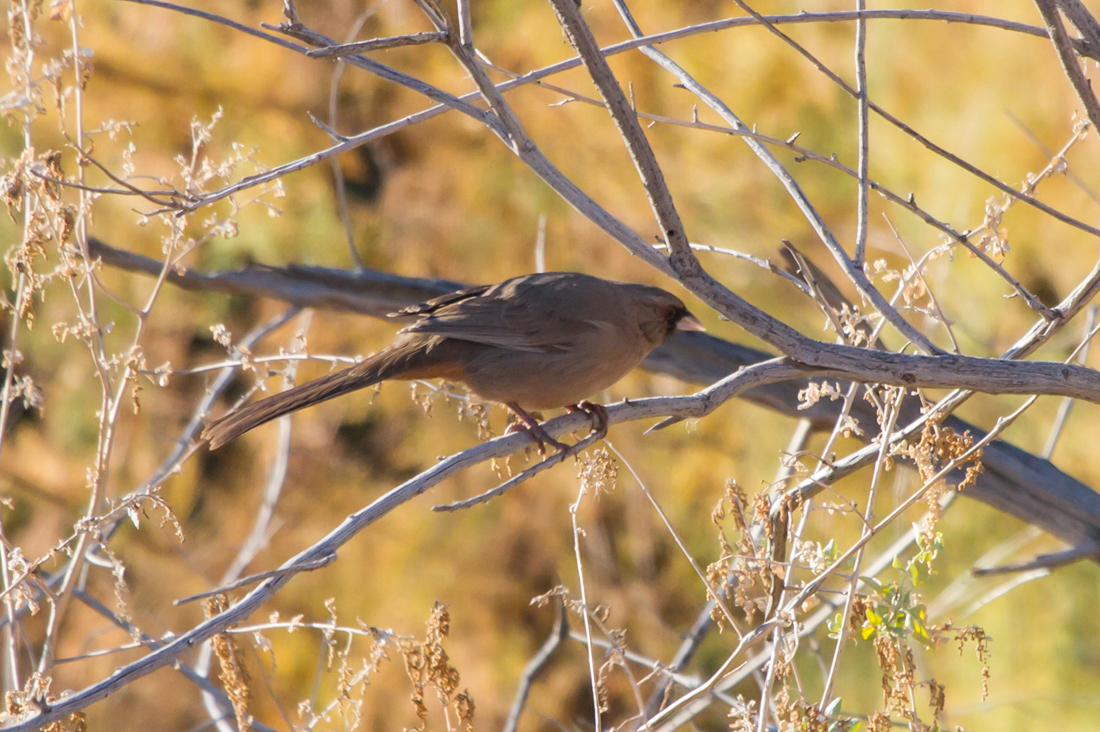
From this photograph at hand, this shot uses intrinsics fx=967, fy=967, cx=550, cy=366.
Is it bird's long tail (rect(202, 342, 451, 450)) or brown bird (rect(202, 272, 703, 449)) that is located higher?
brown bird (rect(202, 272, 703, 449))

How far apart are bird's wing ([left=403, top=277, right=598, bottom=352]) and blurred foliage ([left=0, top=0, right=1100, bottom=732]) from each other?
2588 mm

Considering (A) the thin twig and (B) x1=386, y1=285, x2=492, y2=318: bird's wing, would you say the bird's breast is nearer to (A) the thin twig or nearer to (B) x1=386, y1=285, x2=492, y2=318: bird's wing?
(B) x1=386, y1=285, x2=492, y2=318: bird's wing

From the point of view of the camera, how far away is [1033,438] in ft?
18.0

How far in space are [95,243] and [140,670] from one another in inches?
122

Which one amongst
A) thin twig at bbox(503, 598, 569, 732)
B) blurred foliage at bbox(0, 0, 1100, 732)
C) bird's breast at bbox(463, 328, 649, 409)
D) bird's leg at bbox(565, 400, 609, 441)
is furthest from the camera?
blurred foliage at bbox(0, 0, 1100, 732)

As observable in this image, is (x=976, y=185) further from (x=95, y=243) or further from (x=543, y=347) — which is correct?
(x=95, y=243)

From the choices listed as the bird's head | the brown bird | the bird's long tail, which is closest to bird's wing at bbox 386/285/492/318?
the brown bird

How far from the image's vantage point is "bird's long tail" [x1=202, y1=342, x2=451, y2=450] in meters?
3.28

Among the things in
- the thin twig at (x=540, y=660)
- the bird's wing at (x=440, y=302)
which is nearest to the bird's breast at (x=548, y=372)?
the bird's wing at (x=440, y=302)

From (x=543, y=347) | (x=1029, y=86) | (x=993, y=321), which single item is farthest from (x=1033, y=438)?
(x=543, y=347)

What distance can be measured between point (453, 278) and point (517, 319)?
3.62 meters

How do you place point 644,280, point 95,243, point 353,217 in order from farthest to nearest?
point 353,217
point 644,280
point 95,243

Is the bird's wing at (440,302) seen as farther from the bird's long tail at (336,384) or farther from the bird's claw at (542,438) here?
the bird's claw at (542,438)

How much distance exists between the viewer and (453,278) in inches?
298
